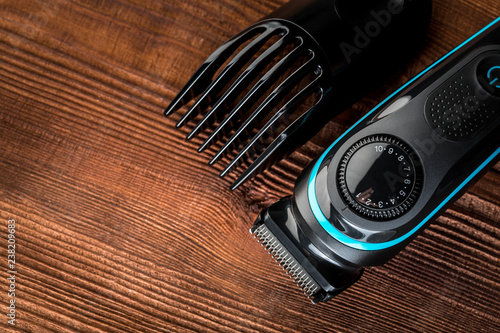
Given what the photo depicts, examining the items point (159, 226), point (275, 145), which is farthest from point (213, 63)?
point (159, 226)

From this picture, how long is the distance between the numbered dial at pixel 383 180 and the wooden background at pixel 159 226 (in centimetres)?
18

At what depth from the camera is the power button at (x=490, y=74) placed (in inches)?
17.6

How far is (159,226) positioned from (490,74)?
1.52 feet

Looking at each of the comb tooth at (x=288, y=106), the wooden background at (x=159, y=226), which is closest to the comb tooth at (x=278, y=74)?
the comb tooth at (x=288, y=106)

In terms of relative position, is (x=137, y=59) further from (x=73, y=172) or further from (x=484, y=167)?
(x=484, y=167)

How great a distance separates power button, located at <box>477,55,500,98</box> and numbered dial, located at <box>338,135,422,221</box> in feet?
0.36

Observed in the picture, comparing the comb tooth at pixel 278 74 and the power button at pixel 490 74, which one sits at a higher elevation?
the power button at pixel 490 74

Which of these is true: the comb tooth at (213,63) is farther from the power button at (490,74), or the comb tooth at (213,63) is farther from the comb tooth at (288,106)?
the power button at (490,74)

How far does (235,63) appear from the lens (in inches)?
20.7

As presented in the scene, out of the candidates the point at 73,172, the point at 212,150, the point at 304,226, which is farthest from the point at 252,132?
the point at 73,172

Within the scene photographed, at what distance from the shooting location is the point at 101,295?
2.03 ft

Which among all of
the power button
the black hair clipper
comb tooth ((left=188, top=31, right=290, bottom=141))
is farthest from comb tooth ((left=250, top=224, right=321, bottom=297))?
the power button

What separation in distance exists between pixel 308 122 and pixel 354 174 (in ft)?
0.40

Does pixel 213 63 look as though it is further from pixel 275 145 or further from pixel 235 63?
pixel 275 145
